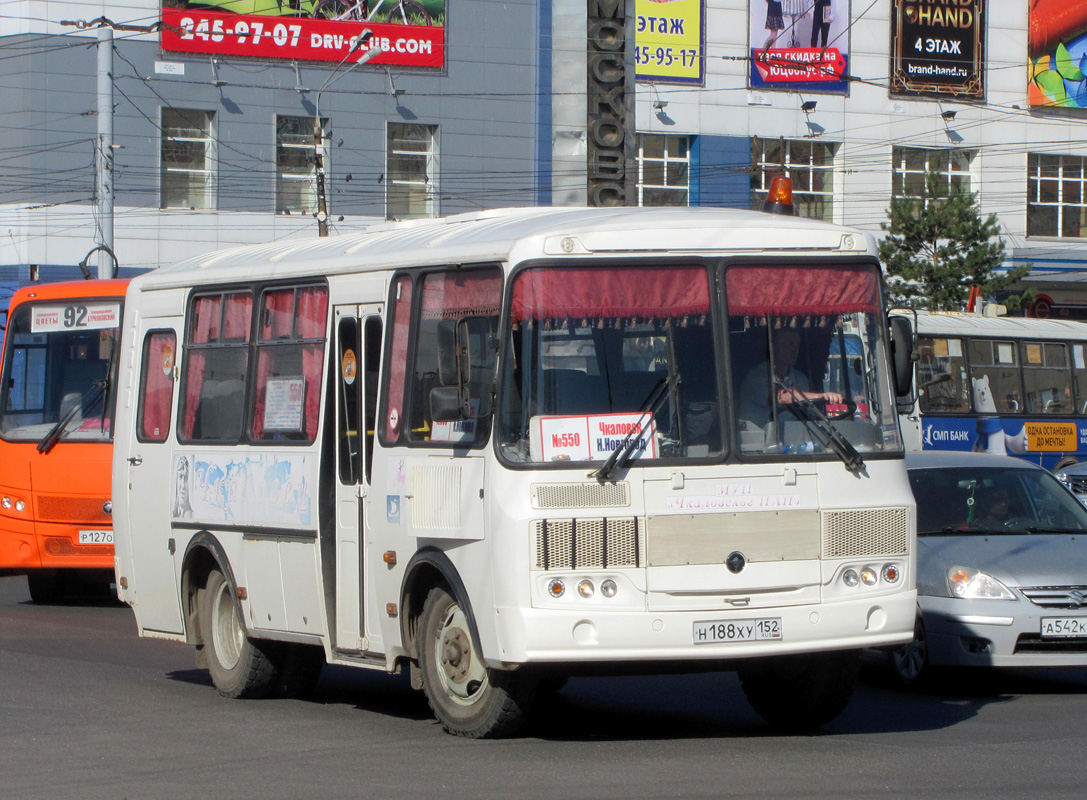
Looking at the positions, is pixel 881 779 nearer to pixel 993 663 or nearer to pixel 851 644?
pixel 851 644

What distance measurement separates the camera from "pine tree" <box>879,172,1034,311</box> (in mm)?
41469

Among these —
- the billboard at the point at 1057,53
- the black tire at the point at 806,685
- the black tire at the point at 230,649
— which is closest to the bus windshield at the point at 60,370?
the black tire at the point at 230,649

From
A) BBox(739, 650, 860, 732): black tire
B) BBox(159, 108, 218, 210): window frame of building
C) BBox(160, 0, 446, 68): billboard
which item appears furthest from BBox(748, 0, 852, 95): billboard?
BBox(739, 650, 860, 732): black tire

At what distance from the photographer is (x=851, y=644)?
796 centimetres

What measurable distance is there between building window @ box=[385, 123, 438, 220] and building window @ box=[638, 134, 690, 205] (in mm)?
5932

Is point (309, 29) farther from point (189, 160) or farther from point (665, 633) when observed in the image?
point (665, 633)

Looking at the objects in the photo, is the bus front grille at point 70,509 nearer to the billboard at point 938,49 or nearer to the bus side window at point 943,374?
the bus side window at point 943,374

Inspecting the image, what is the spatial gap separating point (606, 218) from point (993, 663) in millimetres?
3998

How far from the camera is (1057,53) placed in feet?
162

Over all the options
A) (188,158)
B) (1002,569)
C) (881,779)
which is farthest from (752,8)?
(881,779)

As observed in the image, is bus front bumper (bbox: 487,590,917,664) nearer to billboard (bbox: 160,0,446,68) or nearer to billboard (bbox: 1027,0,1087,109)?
billboard (bbox: 160,0,446,68)

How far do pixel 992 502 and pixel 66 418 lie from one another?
8919mm

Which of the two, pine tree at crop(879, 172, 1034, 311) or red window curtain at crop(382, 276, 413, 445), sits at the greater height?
pine tree at crop(879, 172, 1034, 311)

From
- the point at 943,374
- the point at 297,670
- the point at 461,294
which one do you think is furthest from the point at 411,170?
the point at 461,294
